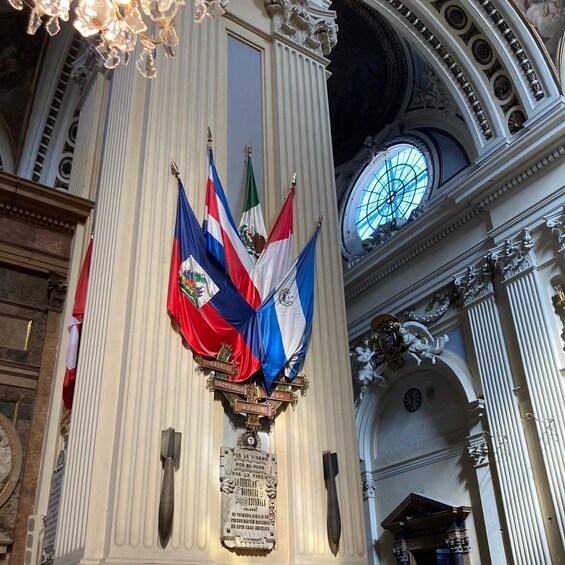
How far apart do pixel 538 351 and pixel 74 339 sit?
6396 mm

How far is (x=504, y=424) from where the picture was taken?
9383 millimetres

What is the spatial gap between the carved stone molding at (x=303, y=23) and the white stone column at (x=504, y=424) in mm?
4863

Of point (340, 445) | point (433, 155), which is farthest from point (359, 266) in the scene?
point (340, 445)

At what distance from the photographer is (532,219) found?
386 inches

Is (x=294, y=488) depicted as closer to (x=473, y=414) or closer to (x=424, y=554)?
(x=473, y=414)

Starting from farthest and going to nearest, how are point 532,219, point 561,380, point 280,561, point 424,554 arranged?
point 424,554 < point 532,219 < point 561,380 < point 280,561

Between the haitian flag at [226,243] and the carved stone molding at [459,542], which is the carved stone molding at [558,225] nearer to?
the carved stone molding at [459,542]

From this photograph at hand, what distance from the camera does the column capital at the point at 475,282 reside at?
10.3 meters

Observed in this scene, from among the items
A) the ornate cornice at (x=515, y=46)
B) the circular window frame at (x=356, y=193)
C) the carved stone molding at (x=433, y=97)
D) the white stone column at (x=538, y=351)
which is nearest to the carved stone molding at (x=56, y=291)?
the white stone column at (x=538, y=351)

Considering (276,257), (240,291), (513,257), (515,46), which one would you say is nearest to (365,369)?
(513,257)

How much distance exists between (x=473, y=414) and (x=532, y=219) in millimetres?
3007

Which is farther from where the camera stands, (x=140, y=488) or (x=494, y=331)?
(x=494, y=331)

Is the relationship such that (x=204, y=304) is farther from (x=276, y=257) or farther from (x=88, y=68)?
(x=88, y=68)

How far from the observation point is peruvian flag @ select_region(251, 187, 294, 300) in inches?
199
